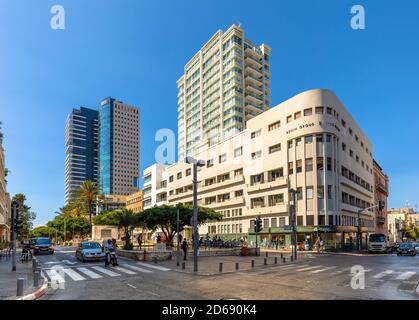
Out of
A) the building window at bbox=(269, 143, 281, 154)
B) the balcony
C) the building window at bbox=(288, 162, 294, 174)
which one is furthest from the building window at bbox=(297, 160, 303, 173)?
the building window at bbox=(269, 143, 281, 154)

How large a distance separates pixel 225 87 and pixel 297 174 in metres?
49.0

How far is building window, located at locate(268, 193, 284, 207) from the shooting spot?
186ft

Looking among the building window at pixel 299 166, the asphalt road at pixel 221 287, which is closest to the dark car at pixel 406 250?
the building window at pixel 299 166

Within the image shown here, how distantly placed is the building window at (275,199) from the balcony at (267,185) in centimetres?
129

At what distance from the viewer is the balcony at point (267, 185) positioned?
55969 mm

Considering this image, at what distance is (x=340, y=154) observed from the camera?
185 ft

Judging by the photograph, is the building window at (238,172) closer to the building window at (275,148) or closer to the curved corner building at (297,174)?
the curved corner building at (297,174)

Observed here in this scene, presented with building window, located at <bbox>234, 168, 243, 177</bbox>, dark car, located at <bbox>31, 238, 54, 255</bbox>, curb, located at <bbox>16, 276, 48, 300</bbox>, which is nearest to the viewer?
curb, located at <bbox>16, 276, 48, 300</bbox>

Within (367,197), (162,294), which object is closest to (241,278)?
(162,294)

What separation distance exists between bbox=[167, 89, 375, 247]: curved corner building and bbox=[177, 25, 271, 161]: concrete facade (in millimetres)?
24288

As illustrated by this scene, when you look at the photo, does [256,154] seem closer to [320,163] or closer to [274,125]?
[274,125]

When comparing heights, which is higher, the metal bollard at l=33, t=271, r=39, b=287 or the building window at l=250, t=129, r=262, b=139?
the building window at l=250, t=129, r=262, b=139

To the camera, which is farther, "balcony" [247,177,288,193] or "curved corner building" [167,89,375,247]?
"balcony" [247,177,288,193]

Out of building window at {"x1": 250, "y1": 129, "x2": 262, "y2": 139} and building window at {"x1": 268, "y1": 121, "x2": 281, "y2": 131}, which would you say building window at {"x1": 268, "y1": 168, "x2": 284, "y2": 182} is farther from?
building window at {"x1": 250, "y1": 129, "x2": 262, "y2": 139}
